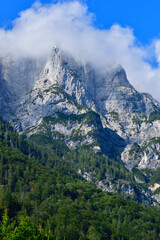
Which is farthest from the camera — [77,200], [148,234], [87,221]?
[77,200]

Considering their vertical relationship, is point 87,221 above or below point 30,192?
below

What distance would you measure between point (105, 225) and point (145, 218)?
39.9 m

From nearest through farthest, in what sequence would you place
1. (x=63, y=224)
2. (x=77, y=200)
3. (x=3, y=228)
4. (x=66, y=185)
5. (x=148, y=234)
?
1. (x=3, y=228)
2. (x=63, y=224)
3. (x=148, y=234)
4. (x=77, y=200)
5. (x=66, y=185)

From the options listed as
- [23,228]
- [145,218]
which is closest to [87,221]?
[145,218]

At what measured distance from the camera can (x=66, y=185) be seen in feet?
582

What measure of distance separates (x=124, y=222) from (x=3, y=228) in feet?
316

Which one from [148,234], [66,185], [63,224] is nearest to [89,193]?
[66,185]

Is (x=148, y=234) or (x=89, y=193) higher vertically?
(x=89, y=193)

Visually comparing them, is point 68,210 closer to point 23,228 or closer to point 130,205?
point 130,205

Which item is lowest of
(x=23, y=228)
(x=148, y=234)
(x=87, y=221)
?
(x=148, y=234)

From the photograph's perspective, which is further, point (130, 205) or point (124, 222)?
point (130, 205)

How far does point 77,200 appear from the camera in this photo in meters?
162

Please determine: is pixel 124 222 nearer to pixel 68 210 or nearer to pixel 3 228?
pixel 68 210

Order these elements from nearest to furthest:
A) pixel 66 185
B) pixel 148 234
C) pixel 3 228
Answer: pixel 3 228 < pixel 148 234 < pixel 66 185
